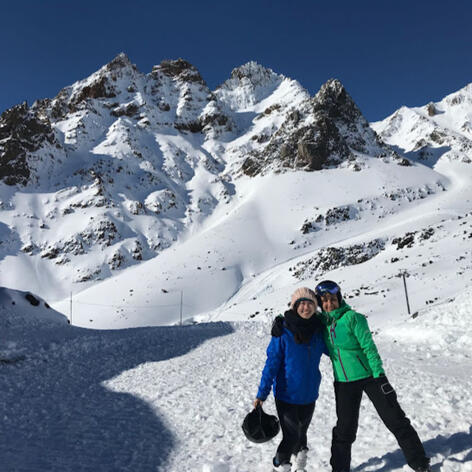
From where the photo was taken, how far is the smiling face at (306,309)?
4.22 m

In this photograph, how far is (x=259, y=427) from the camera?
4.25m

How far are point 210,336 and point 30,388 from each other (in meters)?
14.0

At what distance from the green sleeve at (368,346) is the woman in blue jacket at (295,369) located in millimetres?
465

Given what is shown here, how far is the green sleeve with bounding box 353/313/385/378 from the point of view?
412cm

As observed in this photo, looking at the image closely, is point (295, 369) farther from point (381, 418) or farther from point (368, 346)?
point (381, 418)

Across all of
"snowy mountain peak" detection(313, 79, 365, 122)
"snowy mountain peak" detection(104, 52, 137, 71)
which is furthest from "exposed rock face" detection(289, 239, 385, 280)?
"snowy mountain peak" detection(104, 52, 137, 71)

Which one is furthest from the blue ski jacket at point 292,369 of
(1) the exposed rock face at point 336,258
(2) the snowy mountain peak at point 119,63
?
(2) the snowy mountain peak at point 119,63

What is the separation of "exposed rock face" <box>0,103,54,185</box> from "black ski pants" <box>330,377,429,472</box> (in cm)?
12606

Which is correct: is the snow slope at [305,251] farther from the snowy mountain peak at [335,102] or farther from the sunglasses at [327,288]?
the snowy mountain peak at [335,102]

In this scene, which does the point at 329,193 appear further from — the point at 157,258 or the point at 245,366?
the point at 245,366

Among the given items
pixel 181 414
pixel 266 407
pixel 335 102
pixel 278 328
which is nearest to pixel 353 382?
pixel 278 328

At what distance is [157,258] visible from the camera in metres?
84.6

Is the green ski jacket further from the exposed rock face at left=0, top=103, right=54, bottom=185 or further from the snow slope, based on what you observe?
the exposed rock face at left=0, top=103, right=54, bottom=185

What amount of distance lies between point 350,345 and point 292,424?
1.19m
